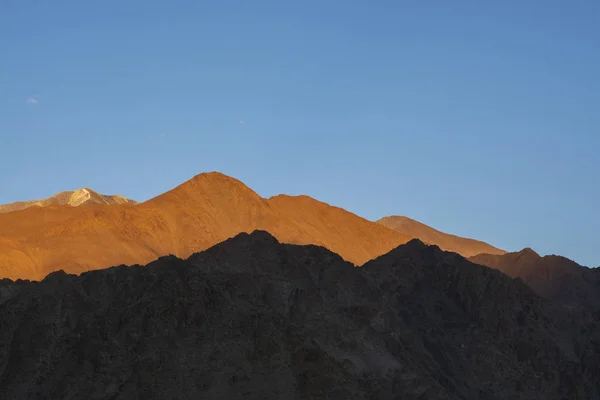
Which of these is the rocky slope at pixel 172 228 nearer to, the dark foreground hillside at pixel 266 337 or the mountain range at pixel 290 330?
the mountain range at pixel 290 330

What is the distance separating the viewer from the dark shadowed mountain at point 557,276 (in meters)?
115

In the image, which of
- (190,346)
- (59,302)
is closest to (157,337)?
(190,346)

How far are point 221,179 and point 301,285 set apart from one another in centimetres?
10444

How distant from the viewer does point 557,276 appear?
122 meters

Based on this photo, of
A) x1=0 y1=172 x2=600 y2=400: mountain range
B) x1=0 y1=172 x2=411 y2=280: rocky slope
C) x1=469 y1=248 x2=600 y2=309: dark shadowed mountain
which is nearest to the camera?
x1=0 y1=172 x2=600 y2=400: mountain range

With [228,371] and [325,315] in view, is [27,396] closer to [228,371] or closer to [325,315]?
[228,371]

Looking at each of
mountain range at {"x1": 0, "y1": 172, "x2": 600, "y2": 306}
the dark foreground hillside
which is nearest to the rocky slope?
mountain range at {"x1": 0, "y1": 172, "x2": 600, "y2": 306}

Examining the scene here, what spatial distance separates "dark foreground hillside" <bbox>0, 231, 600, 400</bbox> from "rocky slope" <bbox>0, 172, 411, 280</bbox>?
6698 centimetres

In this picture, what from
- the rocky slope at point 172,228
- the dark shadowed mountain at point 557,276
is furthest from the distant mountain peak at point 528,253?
the rocky slope at point 172,228

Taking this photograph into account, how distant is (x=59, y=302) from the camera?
59.6m

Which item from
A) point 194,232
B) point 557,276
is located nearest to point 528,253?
point 557,276

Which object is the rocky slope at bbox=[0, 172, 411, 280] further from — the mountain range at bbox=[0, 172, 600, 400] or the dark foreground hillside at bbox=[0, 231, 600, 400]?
the dark foreground hillside at bbox=[0, 231, 600, 400]

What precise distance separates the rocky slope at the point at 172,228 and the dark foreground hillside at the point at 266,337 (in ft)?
220

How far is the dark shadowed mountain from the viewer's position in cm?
11462
